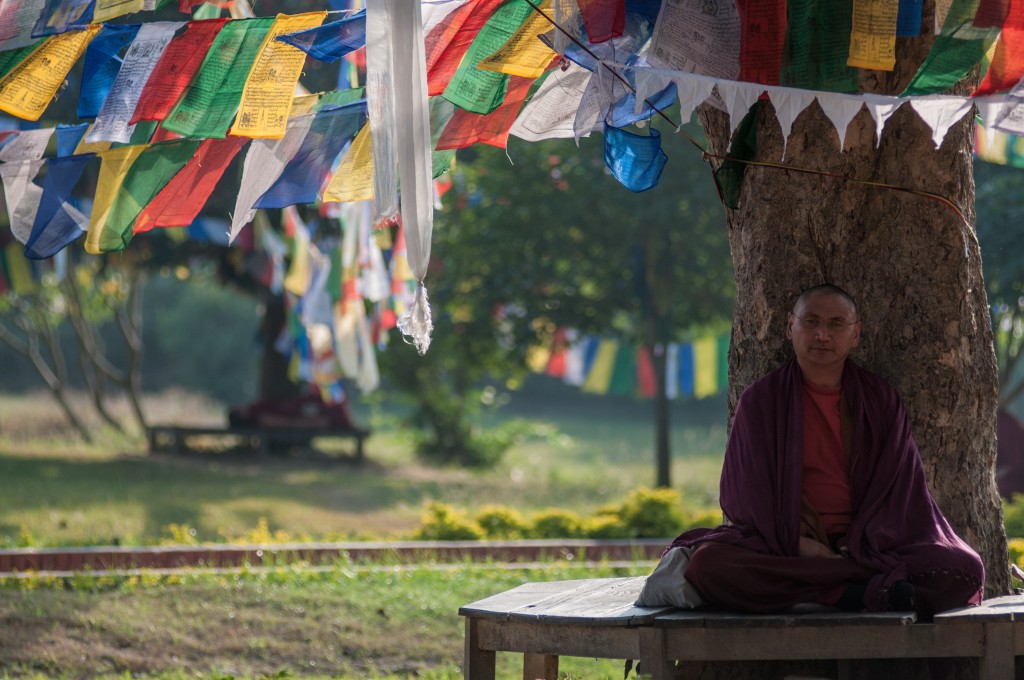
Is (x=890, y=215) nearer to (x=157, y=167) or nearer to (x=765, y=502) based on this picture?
(x=765, y=502)

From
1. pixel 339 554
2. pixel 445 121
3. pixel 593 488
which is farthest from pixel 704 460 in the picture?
pixel 445 121

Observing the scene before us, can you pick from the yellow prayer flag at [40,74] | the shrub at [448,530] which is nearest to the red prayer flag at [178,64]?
the yellow prayer flag at [40,74]

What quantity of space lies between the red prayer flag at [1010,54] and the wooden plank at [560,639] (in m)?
2.23

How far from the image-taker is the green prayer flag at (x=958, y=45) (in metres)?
4.37

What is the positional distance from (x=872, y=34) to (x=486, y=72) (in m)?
1.71

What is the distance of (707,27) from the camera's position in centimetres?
479

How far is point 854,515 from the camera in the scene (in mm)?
4562

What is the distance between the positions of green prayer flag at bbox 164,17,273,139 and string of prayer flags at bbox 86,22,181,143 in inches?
7.0

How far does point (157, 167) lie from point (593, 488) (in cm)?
1342

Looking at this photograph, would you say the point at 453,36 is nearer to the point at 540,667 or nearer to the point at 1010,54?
the point at 1010,54

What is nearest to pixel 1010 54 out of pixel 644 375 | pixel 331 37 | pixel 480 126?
pixel 480 126

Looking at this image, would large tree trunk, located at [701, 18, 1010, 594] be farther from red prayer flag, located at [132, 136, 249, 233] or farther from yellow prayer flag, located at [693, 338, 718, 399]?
yellow prayer flag, located at [693, 338, 718, 399]

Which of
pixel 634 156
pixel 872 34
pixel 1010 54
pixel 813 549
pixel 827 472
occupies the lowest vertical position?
pixel 813 549

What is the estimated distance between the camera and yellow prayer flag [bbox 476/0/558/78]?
211 inches
